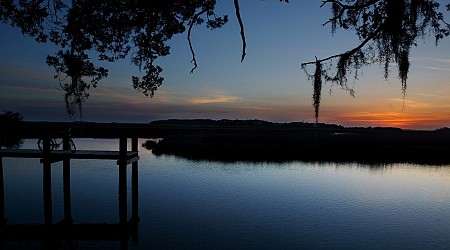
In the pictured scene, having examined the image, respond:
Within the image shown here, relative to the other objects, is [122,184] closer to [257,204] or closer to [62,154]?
[62,154]

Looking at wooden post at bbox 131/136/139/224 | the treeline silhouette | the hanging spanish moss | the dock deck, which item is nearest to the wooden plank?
the dock deck

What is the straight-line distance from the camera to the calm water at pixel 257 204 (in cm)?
1509

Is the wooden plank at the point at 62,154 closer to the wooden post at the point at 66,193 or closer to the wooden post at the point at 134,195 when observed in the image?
the wooden post at the point at 66,193

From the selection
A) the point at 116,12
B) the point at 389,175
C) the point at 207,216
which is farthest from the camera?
the point at 389,175

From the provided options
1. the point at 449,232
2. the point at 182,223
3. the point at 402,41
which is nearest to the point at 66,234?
the point at 182,223

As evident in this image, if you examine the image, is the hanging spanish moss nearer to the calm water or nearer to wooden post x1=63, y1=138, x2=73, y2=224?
the calm water

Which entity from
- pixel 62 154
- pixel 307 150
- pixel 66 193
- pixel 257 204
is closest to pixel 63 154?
pixel 62 154

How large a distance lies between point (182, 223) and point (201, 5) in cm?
1091

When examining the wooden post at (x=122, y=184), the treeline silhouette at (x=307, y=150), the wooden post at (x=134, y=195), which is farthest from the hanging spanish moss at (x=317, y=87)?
the treeline silhouette at (x=307, y=150)

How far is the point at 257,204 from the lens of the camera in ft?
70.0

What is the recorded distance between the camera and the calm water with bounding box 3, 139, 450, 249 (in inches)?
594

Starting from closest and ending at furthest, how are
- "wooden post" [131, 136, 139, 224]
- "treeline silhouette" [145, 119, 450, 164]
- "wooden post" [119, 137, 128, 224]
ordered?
"wooden post" [119, 137, 128, 224] < "wooden post" [131, 136, 139, 224] < "treeline silhouette" [145, 119, 450, 164]

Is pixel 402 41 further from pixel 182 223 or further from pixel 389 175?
pixel 389 175

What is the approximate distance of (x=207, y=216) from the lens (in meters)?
18.3
